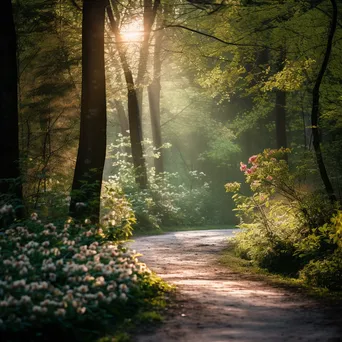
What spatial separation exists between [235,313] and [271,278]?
3.87 meters

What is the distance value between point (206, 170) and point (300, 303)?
122 ft

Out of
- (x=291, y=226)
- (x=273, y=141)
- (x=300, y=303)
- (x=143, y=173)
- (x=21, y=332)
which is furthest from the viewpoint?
(x=273, y=141)

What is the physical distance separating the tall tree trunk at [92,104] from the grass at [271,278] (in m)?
3.42

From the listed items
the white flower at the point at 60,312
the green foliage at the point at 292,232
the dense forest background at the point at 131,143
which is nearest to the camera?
the white flower at the point at 60,312

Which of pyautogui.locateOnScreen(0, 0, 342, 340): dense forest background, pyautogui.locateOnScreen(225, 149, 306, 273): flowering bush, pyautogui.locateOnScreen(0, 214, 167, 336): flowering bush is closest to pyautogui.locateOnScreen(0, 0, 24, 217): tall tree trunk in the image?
pyautogui.locateOnScreen(0, 0, 342, 340): dense forest background

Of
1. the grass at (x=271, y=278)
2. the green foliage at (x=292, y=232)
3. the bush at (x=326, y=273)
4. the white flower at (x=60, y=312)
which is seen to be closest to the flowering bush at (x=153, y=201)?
the grass at (x=271, y=278)

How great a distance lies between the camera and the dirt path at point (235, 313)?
704cm

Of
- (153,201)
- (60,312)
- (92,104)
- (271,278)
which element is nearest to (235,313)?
(60,312)

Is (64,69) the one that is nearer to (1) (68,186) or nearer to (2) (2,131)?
(1) (68,186)

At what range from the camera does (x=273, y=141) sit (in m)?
41.1

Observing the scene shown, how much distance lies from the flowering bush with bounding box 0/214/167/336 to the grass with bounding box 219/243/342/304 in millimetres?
2645

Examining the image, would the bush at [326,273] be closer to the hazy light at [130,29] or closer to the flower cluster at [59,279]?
the flower cluster at [59,279]

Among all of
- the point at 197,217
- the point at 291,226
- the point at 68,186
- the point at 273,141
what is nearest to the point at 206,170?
the point at 273,141

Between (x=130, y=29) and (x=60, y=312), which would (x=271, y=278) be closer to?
→ (x=60, y=312)
